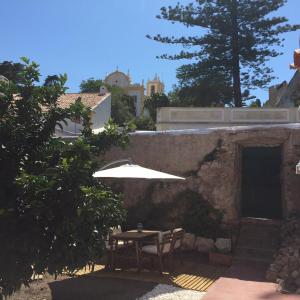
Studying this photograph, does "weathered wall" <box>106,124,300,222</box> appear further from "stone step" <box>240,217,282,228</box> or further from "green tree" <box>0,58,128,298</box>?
"green tree" <box>0,58,128,298</box>

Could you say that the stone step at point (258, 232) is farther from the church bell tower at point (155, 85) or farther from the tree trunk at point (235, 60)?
the church bell tower at point (155, 85)

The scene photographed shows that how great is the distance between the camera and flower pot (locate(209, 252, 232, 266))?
33.1 feet

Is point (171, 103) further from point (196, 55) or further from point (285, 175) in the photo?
point (285, 175)

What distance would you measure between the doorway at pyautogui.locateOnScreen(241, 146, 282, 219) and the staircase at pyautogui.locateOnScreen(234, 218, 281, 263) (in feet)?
7.70

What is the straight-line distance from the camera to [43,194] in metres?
4.45

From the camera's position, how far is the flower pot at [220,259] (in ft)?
33.1

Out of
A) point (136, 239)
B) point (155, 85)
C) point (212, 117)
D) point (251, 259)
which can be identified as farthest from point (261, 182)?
point (155, 85)

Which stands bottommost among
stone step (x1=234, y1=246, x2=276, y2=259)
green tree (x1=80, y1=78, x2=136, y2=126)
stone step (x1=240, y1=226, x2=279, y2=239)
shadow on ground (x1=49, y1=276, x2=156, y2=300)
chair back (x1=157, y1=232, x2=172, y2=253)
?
shadow on ground (x1=49, y1=276, x2=156, y2=300)

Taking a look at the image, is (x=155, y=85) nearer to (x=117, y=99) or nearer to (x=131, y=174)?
(x=117, y=99)

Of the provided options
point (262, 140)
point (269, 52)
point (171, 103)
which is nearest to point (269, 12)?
point (269, 52)

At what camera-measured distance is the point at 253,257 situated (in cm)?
1040

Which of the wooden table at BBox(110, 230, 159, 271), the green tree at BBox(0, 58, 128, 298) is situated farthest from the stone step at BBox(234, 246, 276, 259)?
the green tree at BBox(0, 58, 128, 298)

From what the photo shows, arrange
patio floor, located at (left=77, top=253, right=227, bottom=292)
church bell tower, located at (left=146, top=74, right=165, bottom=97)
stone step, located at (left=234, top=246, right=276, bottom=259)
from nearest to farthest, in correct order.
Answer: patio floor, located at (left=77, top=253, right=227, bottom=292) < stone step, located at (left=234, top=246, right=276, bottom=259) < church bell tower, located at (left=146, top=74, right=165, bottom=97)

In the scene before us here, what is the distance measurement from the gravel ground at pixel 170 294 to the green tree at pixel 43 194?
2.44 m
